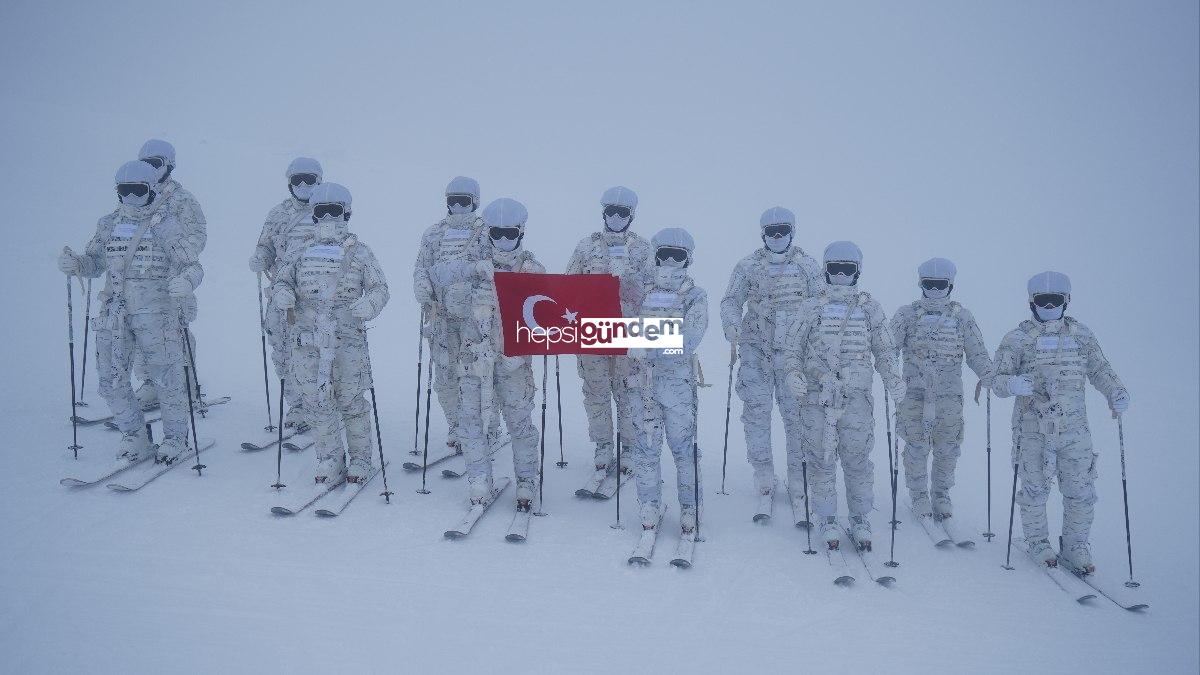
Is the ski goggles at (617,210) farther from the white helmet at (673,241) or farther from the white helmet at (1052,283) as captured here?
the white helmet at (1052,283)

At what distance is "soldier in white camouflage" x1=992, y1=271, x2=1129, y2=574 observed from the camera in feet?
28.0

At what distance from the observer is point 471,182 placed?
9.74 meters

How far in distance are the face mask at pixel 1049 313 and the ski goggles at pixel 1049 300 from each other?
2 centimetres

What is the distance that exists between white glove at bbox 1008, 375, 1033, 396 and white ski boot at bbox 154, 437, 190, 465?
10.3 m

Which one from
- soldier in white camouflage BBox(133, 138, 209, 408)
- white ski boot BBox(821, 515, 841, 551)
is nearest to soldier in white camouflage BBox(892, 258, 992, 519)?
white ski boot BBox(821, 515, 841, 551)

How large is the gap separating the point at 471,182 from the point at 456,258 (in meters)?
1.06

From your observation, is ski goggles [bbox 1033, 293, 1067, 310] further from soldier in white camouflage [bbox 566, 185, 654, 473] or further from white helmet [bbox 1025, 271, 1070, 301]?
soldier in white camouflage [bbox 566, 185, 654, 473]

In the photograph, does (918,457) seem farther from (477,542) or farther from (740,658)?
(477,542)

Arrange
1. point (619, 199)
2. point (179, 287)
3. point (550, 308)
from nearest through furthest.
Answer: point (550, 308) → point (179, 287) → point (619, 199)

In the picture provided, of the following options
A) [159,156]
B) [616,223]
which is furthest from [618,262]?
[159,156]

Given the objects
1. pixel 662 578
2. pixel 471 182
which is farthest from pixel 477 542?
pixel 471 182

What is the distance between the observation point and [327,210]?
9109 millimetres

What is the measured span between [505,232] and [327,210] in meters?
2.17

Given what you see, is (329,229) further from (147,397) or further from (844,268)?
(844,268)
